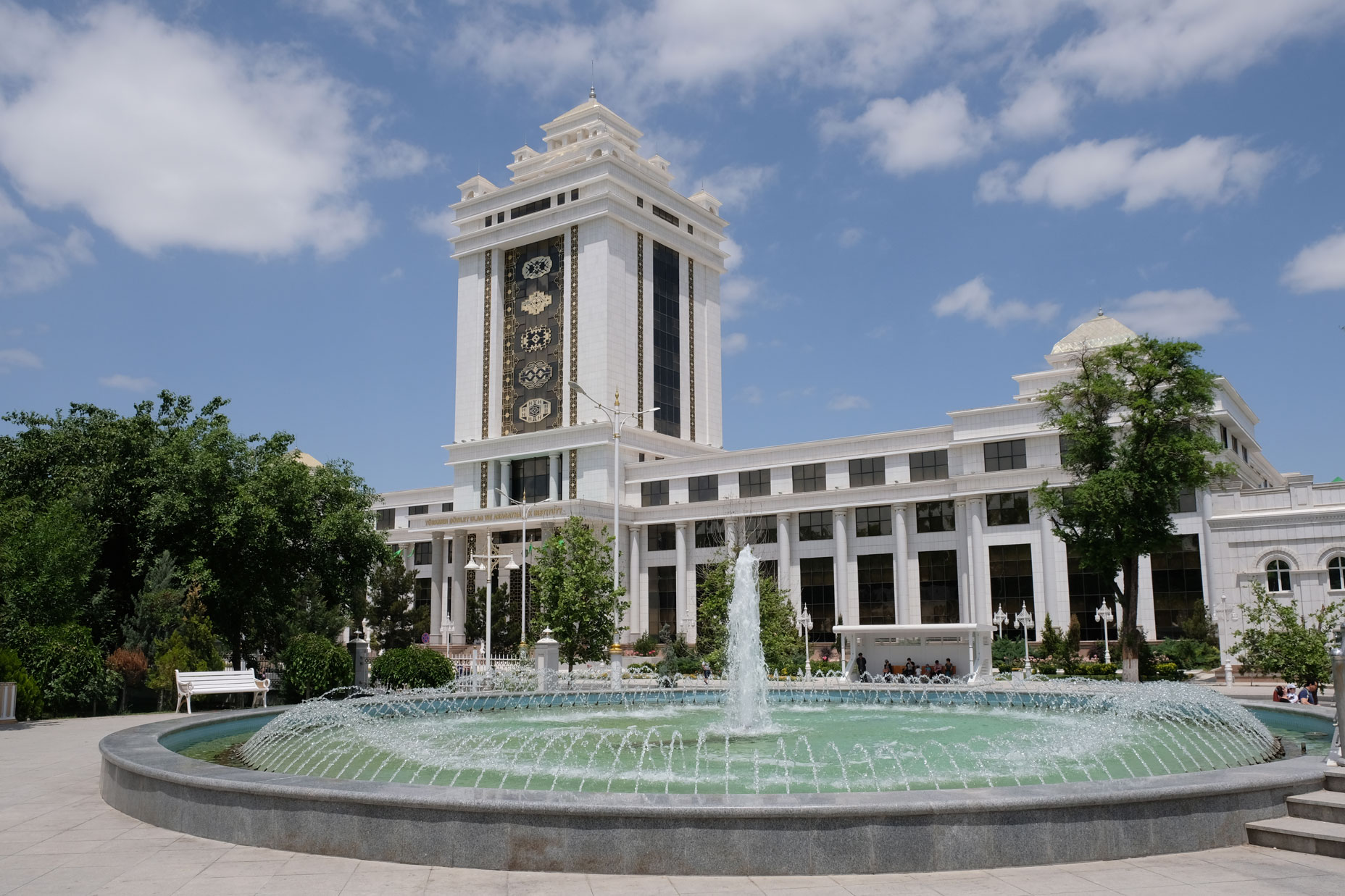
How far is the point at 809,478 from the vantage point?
2665 inches

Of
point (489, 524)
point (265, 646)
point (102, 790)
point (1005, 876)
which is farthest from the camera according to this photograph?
point (489, 524)

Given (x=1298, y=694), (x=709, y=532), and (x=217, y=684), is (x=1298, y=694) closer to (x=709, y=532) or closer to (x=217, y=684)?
(x=217, y=684)

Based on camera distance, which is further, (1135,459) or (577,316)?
(577,316)

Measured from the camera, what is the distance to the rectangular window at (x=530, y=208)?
79000mm

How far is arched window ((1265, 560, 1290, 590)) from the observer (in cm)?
4631

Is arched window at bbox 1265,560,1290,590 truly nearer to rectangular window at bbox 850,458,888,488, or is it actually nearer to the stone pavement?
rectangular window at bbox 850,458,888,488

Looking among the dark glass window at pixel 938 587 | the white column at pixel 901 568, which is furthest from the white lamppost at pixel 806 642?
the dark glass window at pixel 938 587

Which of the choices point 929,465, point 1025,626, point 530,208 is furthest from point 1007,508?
point 530,208

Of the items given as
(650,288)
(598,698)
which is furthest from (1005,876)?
(650,288)

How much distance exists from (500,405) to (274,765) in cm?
6533

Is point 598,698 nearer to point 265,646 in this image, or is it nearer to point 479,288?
point 265,646

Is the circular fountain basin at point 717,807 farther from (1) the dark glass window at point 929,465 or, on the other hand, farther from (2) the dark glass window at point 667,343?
(2) the dark glass window at point 667,343

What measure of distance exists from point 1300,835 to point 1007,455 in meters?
52.2

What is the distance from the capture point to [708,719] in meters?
21.9
